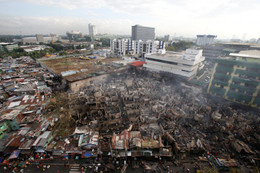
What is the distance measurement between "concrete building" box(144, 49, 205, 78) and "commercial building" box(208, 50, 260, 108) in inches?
241

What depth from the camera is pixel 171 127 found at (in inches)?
559

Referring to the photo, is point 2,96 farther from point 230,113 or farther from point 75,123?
point 230,113

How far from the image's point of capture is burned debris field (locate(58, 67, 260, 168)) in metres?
11.4

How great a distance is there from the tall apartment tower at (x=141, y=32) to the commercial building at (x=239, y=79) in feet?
300

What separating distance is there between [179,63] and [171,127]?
56.9 feet

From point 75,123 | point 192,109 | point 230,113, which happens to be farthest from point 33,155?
point 230,113

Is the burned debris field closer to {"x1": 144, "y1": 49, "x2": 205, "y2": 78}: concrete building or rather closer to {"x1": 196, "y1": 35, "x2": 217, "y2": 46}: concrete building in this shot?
{"x1": 144, "y1": 49, "x2": 205, "y2": 78}: concrete building

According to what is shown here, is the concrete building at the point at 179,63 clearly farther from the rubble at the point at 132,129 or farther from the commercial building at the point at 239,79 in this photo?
the rubble at the point at 132,129

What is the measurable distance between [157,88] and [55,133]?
1819 centimetres

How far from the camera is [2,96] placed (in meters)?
20.0

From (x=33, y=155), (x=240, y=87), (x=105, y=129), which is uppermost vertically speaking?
(x=240, y=87)

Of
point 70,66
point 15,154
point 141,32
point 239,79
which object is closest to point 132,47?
point 70,66

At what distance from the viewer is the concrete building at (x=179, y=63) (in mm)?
25812

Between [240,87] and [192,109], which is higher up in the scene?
[240,87]
